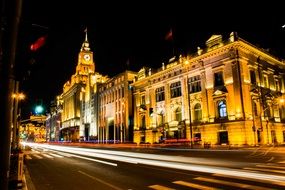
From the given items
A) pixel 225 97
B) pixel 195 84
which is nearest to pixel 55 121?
pixel 195 84

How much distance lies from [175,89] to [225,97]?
12930 mm

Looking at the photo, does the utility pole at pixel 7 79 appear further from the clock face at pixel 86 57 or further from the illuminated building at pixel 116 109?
the clock face at pixel 86 57

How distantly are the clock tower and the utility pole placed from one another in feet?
396

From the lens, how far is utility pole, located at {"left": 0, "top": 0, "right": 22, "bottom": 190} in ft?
9.55

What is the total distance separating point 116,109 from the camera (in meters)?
74.1

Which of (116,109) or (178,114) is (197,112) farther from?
(116,109)

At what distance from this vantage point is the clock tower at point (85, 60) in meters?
122

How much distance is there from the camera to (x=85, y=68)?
124 metres

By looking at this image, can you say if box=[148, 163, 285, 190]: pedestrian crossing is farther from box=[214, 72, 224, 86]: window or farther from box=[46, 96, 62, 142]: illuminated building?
box=[46, 96, 62, 142]: illuminated building

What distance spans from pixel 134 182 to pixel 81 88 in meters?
107

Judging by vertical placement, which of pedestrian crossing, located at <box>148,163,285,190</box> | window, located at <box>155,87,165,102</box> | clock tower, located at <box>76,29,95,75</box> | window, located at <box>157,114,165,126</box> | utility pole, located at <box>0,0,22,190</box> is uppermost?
clock tower, located at <box>76,29,95,75</box>

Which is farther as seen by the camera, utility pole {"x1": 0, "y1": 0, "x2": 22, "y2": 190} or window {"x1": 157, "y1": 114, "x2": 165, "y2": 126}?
window {"x1": 157, "y1": 114, "x2": 165, "y2": 126}

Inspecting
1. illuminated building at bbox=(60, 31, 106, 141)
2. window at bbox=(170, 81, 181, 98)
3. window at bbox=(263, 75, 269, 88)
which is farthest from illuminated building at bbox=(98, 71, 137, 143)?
window at bbox=(263, 75, 269, 88)

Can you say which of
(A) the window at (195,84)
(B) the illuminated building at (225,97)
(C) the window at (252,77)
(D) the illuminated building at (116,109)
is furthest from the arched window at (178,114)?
(D) the illuminated building at (116,109)
